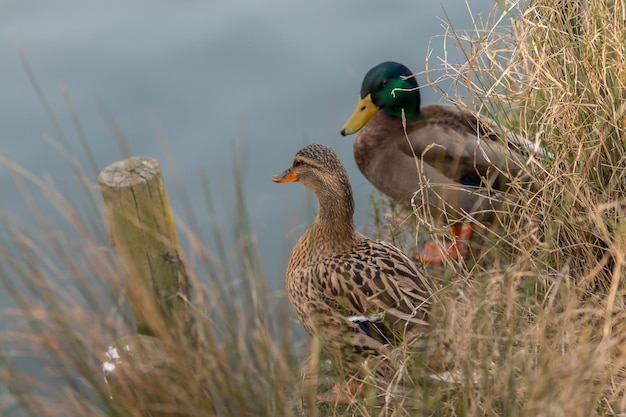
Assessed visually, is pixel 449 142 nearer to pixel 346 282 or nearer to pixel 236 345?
pixel 346 282

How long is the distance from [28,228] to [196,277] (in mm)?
481

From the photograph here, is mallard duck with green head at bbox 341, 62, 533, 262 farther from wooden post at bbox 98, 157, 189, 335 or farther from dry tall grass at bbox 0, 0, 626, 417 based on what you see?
dry tall grass at bbox 0, 0, 626, 417

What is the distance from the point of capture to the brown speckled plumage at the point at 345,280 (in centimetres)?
288

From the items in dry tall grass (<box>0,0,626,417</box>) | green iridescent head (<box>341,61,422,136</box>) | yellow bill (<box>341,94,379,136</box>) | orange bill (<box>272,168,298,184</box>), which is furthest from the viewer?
yellow bill (<box>341,94,379,136</box>)

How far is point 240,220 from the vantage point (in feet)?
6.89

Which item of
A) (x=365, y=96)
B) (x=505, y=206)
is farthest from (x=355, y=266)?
(x=365, y=96)

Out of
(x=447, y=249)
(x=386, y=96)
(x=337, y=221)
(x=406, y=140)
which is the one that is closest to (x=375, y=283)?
(x=447, y=249)

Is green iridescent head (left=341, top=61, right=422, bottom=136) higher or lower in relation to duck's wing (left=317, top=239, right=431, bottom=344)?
higher

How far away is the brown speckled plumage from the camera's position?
288 cm

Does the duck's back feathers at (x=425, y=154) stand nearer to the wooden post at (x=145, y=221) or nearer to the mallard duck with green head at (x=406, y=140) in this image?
the mallard duck with green head at (x=406, y=140)

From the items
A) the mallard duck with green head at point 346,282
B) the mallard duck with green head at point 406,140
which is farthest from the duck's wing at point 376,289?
the mallard duck with green head at point 406,140

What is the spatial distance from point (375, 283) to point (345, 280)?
0.11m

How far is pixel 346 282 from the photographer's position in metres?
3.14

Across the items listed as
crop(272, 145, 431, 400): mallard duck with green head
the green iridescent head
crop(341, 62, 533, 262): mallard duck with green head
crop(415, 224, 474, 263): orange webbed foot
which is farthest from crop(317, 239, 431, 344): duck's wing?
the green iridescent head
